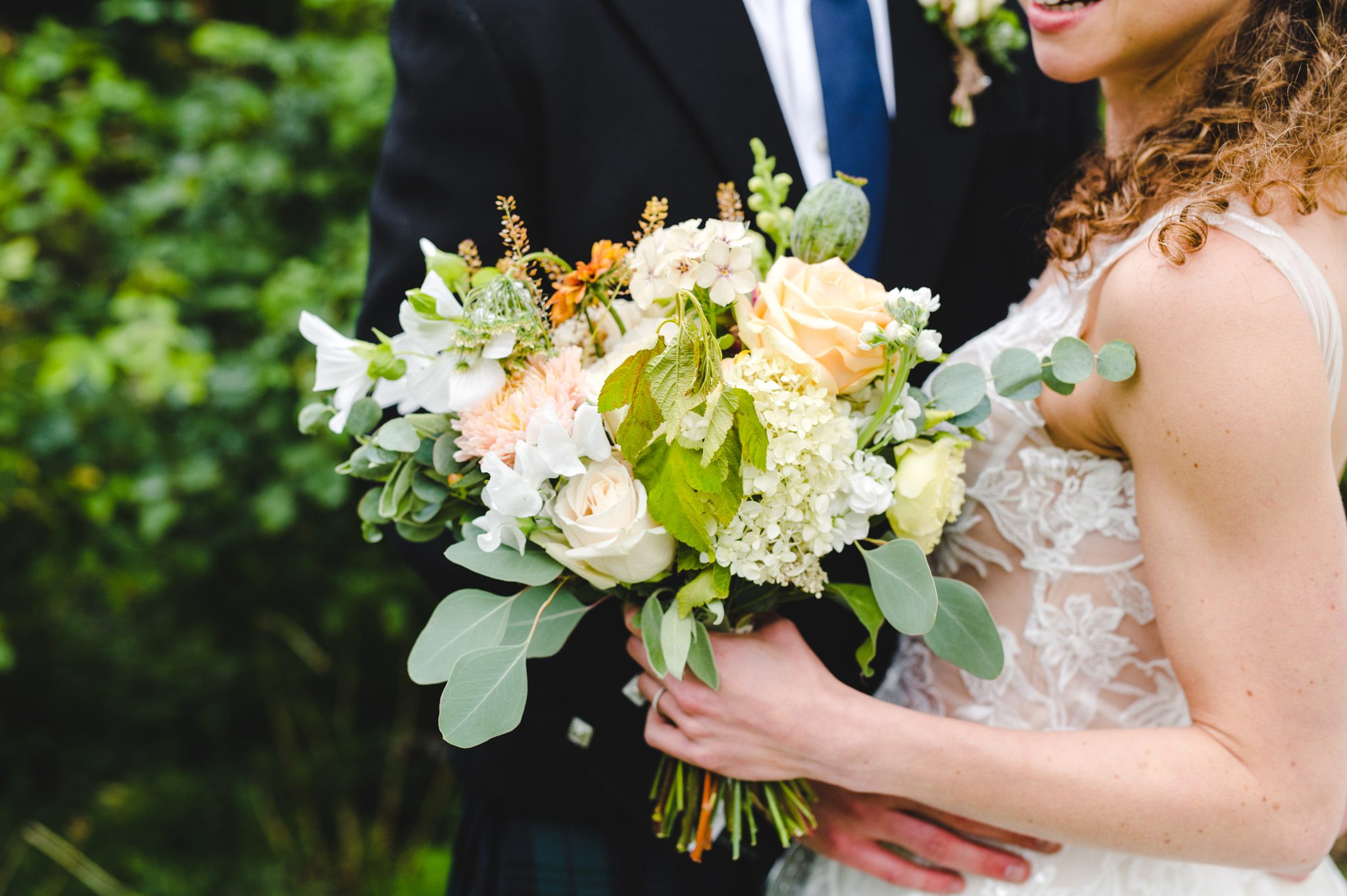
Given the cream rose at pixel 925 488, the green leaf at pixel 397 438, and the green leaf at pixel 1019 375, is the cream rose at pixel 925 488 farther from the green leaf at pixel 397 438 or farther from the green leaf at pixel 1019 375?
the green leaf at pixel 397 438

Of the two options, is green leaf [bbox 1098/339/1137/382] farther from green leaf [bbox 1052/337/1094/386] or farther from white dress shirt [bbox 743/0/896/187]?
white dress shirt [bbox 743/0/896/187]

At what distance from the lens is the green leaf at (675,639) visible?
1035mm

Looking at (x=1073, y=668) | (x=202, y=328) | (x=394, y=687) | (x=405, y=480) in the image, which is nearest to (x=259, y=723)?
Answer: (x=394, y=687)

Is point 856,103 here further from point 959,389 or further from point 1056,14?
point 959,389

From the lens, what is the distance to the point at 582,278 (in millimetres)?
1109

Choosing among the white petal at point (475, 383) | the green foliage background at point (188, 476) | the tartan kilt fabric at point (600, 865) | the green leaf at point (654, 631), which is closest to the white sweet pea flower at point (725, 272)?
the white petal at point (475, 383)

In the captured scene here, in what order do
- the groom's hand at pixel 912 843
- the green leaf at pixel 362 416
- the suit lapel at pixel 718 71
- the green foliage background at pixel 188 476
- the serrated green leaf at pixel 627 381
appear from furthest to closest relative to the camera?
the green foliage background at pixel 188 476
the suit lapel at pixel 718 71
the groom's hand at pixel 912 843
the green leaf at pixel 362 416
the serrated green leaf at pixel 627 381

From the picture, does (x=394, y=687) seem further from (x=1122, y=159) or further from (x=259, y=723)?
(x=1122, y=159)

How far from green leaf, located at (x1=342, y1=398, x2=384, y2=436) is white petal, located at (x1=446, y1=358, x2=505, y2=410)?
0.15 metres

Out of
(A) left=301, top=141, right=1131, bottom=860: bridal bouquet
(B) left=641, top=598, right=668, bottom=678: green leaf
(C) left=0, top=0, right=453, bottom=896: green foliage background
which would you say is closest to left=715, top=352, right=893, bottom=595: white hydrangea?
(A) left=301, top=141, right=1131, bottom=860: bridal bouquet

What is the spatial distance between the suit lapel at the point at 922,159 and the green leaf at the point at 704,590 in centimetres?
74

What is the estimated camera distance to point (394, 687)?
3.59 m

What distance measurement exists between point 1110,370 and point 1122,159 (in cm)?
43

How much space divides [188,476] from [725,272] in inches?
79.0
